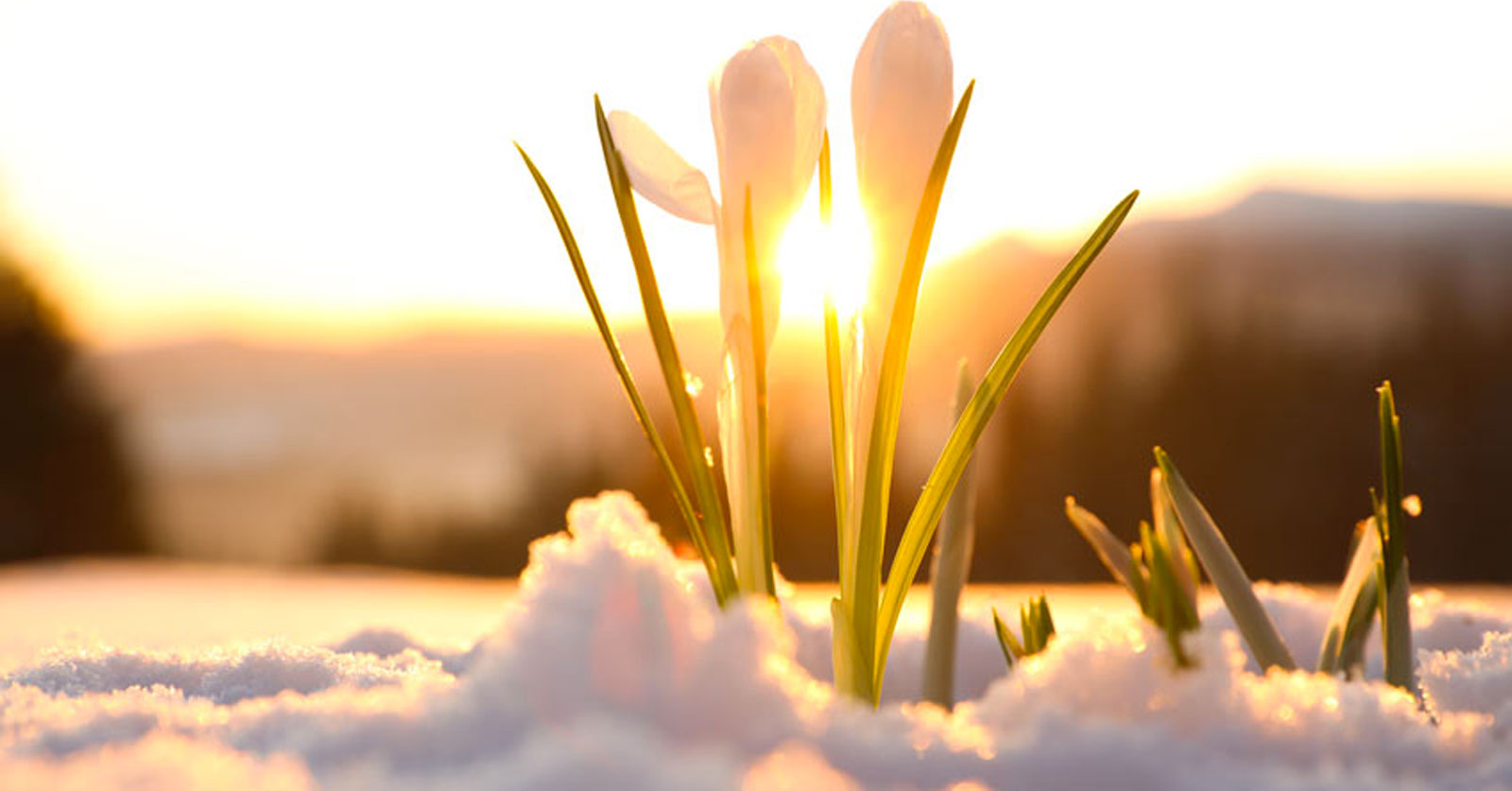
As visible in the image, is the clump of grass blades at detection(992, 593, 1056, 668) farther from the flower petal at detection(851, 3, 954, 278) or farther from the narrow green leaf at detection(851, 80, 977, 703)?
the flower petal at detection(851, 3, 954, 278)

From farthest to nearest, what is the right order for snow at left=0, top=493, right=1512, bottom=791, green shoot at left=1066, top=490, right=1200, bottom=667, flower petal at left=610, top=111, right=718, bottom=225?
flower petal at left=610, top=111, right=718, bottom=225 → green shoot at left=1066, top=490, right=1200, bottom=667 → snow at left=0, top=493, right=1512, bottom=791

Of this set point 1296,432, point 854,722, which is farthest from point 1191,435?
point 854,722

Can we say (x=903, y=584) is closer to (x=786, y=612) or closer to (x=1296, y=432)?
(x=786, y=612)

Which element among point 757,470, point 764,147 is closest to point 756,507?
point 757,470

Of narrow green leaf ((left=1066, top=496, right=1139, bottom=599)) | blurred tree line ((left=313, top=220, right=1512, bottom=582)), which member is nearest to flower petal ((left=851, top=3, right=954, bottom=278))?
narrow green leaf ((left=1066, top=496, right=1139, bottom=599))

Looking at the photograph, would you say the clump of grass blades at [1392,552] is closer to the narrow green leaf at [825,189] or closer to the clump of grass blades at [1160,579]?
the clump of grass blades at [1160,579]

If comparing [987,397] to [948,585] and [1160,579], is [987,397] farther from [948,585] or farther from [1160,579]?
[1160,579]

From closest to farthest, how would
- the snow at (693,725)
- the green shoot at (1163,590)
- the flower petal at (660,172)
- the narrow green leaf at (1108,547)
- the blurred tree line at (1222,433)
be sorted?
1. the snow at (693,725)
2. the green shoot at (1163,590)
3. the narrow green leaf at (1108,547)
4. the flower petal at (660,172)
5. the blurred tree line at (1222,433)

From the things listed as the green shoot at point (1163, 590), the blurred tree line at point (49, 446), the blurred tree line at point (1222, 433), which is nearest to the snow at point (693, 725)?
the green shoot at point (1163, 590)
